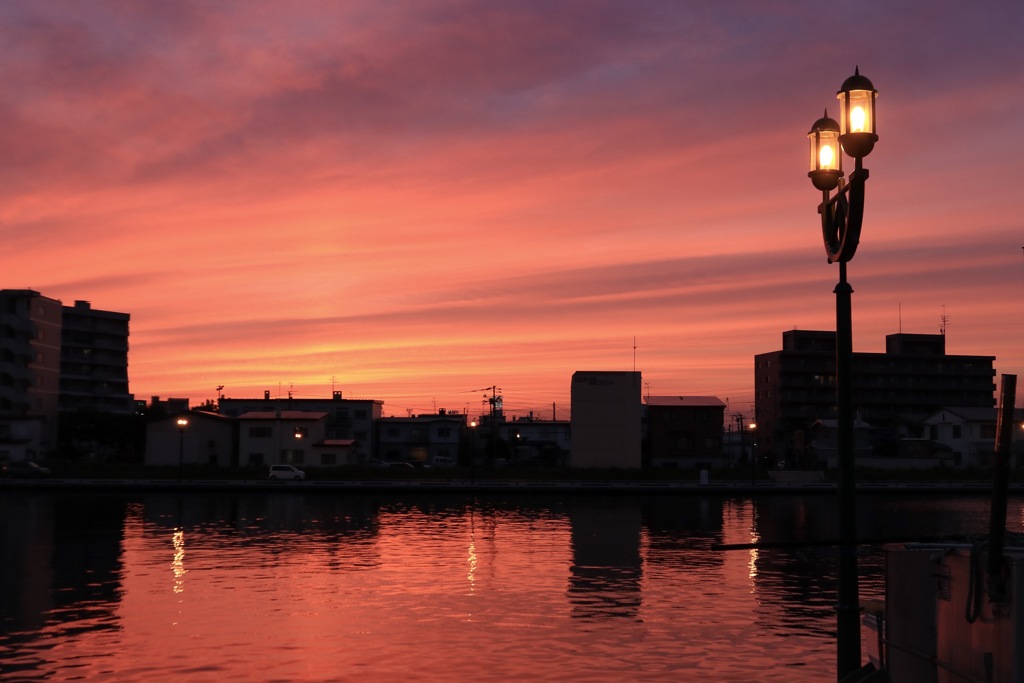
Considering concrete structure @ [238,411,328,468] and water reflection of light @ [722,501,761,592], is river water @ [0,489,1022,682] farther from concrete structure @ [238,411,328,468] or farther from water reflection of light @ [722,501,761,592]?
concrete structure @ [238,411,328,468]

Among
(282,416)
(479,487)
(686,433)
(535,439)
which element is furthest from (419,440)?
(479,487)

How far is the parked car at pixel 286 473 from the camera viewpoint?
320 ft

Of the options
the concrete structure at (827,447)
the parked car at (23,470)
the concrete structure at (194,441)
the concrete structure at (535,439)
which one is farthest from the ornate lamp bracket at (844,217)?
the concrete structure at (535,439)

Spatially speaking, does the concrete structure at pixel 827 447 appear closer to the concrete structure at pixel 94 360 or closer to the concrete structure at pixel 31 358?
the concrete structure at pixel 31 358

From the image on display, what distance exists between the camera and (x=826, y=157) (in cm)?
1193

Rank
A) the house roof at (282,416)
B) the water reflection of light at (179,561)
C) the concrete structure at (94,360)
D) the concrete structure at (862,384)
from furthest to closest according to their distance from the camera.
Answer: the concrete structure at (94,360) → the concrete structure at (862,384) → the house roof at (282,416) → the water reflection of light at (179,561)

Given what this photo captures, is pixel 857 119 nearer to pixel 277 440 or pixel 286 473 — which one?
pixel 286 473

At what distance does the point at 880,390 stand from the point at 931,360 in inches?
383

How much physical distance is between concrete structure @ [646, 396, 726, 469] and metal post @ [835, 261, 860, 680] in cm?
11055

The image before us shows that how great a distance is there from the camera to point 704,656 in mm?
20047

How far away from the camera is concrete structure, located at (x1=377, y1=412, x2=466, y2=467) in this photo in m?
144

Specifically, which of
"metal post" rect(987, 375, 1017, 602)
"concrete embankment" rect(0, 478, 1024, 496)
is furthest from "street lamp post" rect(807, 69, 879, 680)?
"concrete embankment" rect(0, 478, 1024, 496)

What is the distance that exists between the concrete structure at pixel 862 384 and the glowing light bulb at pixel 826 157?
144 m

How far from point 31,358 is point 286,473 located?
56.9 meters
